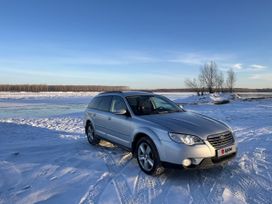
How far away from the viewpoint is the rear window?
757cm

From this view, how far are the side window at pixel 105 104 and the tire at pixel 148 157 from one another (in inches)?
79.0

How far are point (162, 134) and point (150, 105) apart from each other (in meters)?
1.63

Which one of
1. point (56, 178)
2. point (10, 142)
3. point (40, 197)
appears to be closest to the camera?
point (40, 197)

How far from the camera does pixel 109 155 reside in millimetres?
7055

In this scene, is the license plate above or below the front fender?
below

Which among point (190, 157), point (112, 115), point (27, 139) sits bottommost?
point (27, 139)

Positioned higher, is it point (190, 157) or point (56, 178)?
point (190, 157)

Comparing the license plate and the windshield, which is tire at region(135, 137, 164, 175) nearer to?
the windshield

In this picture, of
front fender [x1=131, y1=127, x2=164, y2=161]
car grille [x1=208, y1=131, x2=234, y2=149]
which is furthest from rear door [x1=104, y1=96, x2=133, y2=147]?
car grille [x1=208, y1=131, x2=234, y2=149]

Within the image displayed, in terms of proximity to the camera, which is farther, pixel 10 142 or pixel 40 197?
pixel 10 142

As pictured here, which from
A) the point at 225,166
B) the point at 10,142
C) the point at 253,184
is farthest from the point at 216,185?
the point at 10,142

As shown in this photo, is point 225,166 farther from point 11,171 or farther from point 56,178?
point 11,171

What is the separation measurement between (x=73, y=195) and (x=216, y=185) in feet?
8.03

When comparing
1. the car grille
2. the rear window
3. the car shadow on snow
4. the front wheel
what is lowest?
the car shadow on snow
